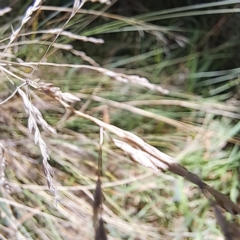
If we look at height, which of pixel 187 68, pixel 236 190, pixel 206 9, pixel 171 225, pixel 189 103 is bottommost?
pixel 171 225

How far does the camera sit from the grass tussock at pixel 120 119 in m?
0.78

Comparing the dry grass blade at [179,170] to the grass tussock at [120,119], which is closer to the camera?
the dry grass blade at [179,170]

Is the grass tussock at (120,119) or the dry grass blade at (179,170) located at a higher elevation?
the grass tussock at (120,119)

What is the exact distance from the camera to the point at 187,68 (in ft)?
3.33

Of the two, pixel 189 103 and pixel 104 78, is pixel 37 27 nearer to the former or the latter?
pixel 104 78

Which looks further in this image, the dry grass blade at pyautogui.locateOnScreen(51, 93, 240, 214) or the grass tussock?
the grass tussock

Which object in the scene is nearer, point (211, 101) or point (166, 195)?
point (166, 195)

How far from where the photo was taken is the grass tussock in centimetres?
78

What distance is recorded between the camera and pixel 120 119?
924 millimetres

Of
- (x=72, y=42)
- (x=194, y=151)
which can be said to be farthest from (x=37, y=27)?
(x=194, y=151)

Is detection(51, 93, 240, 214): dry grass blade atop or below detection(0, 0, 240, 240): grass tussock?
below

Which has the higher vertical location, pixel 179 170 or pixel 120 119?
pixel 120 119

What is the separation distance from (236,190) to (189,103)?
0.21 metres

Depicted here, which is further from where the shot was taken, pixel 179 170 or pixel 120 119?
pixel 120 119
